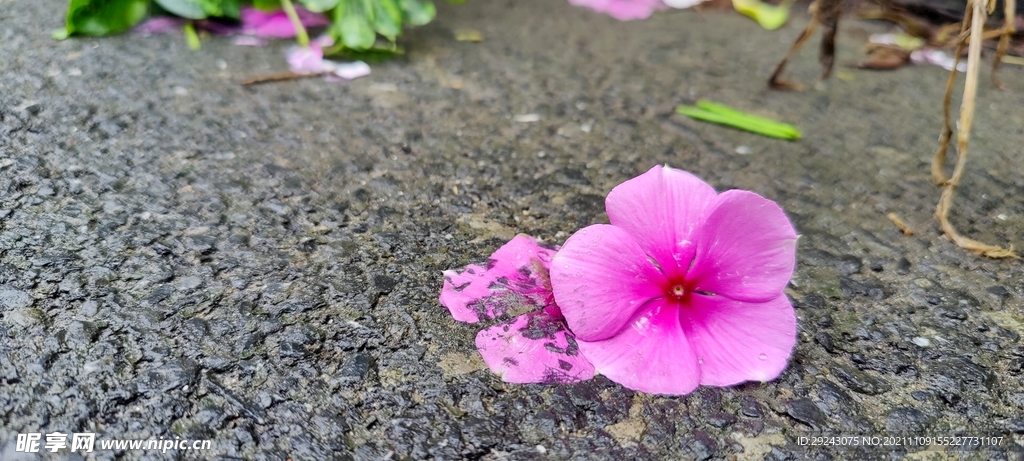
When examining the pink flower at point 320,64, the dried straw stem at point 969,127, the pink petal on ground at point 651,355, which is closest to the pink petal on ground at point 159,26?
the pink flower at point 320,64

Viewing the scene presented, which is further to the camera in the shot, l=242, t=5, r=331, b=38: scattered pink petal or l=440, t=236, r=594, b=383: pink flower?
l=242, t=5, r=331, b=38: scattered pink petal

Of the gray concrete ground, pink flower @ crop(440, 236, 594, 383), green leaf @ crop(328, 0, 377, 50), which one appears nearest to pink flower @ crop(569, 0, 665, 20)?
the gray concrete ground

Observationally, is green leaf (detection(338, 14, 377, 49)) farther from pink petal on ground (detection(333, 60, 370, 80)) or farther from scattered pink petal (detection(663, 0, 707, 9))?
scattered pink petal (detection(663, 0, 707, 9))

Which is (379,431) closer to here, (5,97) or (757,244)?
(757,244)

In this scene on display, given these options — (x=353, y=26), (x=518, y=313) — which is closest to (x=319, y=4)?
(x=353, y=26)

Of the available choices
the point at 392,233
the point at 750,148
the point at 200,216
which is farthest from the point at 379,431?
the point at 750,148

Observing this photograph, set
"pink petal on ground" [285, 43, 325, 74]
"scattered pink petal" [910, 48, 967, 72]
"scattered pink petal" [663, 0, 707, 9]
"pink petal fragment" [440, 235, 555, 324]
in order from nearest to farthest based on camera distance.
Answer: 1. "pink petal fragment" [440, 235, 555, 324]
2. "pink petal on ground" [285, 43, 325, 74]
3. "scattered pink petal" [910, 48, 967, 72]
4. "scattered pink petal" [663, 0, 707, 9]

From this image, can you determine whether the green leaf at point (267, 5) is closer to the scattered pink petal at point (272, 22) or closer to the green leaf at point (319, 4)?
the scattered pink petal at point (272, 22)
